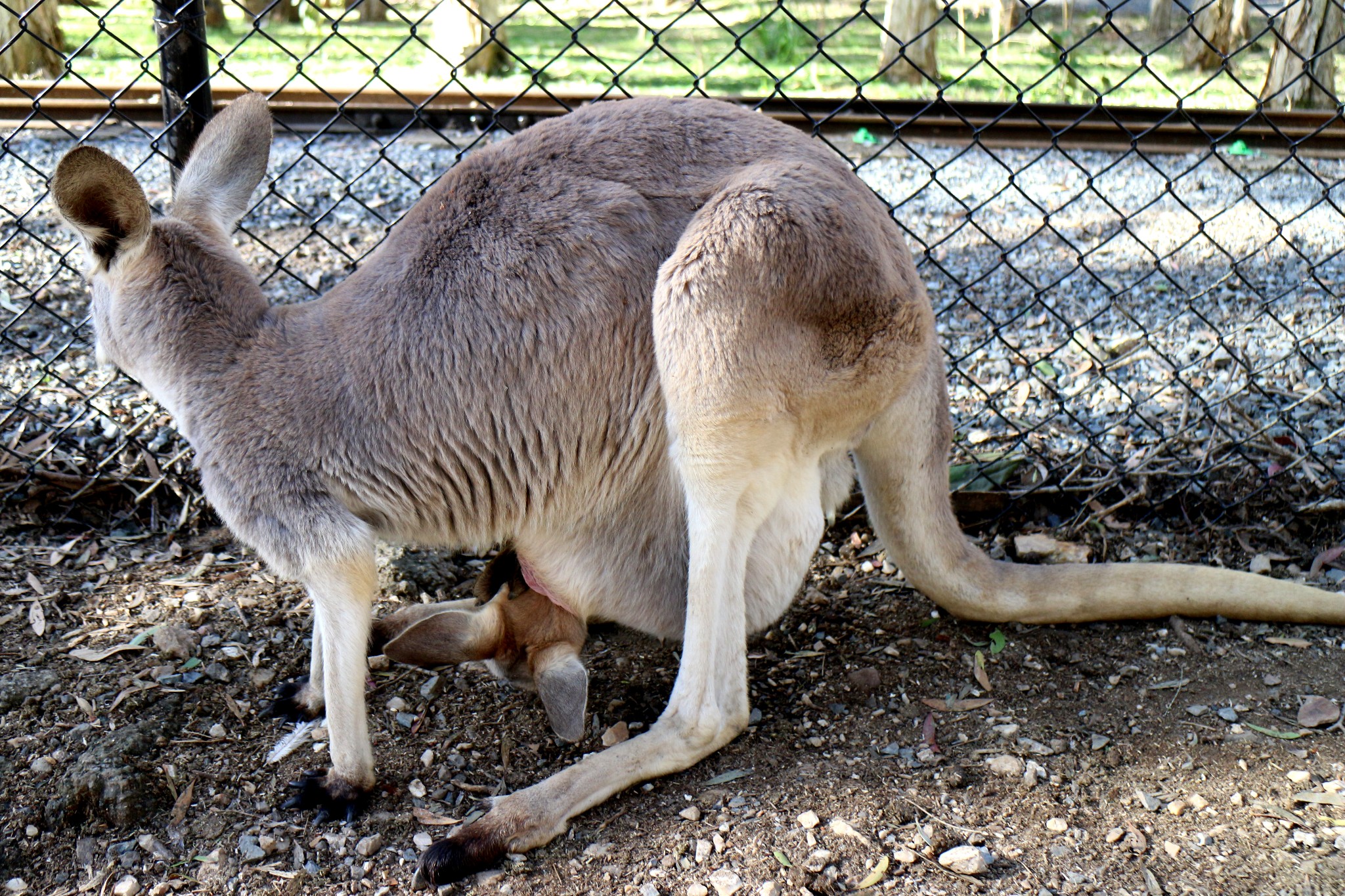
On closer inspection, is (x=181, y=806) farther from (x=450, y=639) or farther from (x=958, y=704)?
(x=958, y=704)

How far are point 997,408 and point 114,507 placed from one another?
2375 millimetres

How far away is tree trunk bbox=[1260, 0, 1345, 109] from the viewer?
18.7 ft

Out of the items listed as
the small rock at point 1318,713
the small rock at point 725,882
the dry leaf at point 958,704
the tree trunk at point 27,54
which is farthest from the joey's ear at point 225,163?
the tree trunk at point 27,54

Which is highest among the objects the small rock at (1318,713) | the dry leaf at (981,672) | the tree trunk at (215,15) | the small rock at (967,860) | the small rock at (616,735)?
the tree trunk at (215,15)

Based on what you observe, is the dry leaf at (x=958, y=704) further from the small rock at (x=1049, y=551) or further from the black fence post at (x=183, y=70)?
the black fence post at (x=183, y=70)

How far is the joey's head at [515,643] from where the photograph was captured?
219 cm

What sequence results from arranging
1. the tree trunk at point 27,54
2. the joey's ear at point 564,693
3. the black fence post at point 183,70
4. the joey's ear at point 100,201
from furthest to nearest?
the tree trunk at point 27,54 < the black fence post at point 183,70 < the joey's ear at point 564,693 < the joey's ear at point 100,201

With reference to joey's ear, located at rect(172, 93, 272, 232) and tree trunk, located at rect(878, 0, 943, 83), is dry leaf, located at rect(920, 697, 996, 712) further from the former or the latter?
tree trunk, located at rect(878, 0, 943, 83)

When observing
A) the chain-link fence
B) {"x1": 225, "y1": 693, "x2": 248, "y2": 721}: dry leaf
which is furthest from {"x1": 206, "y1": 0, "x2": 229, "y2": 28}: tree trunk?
{"x1": 225, "y1": 693, "x2": 248, "y2": 721}: dry leaf

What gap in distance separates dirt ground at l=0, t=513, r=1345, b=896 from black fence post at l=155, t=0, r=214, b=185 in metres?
1.03

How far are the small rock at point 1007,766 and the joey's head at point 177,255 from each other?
1666 mm

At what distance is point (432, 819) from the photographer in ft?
6.84

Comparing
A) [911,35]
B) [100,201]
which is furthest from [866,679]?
[911,35]

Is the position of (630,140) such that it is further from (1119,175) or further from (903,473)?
(1119,175)
